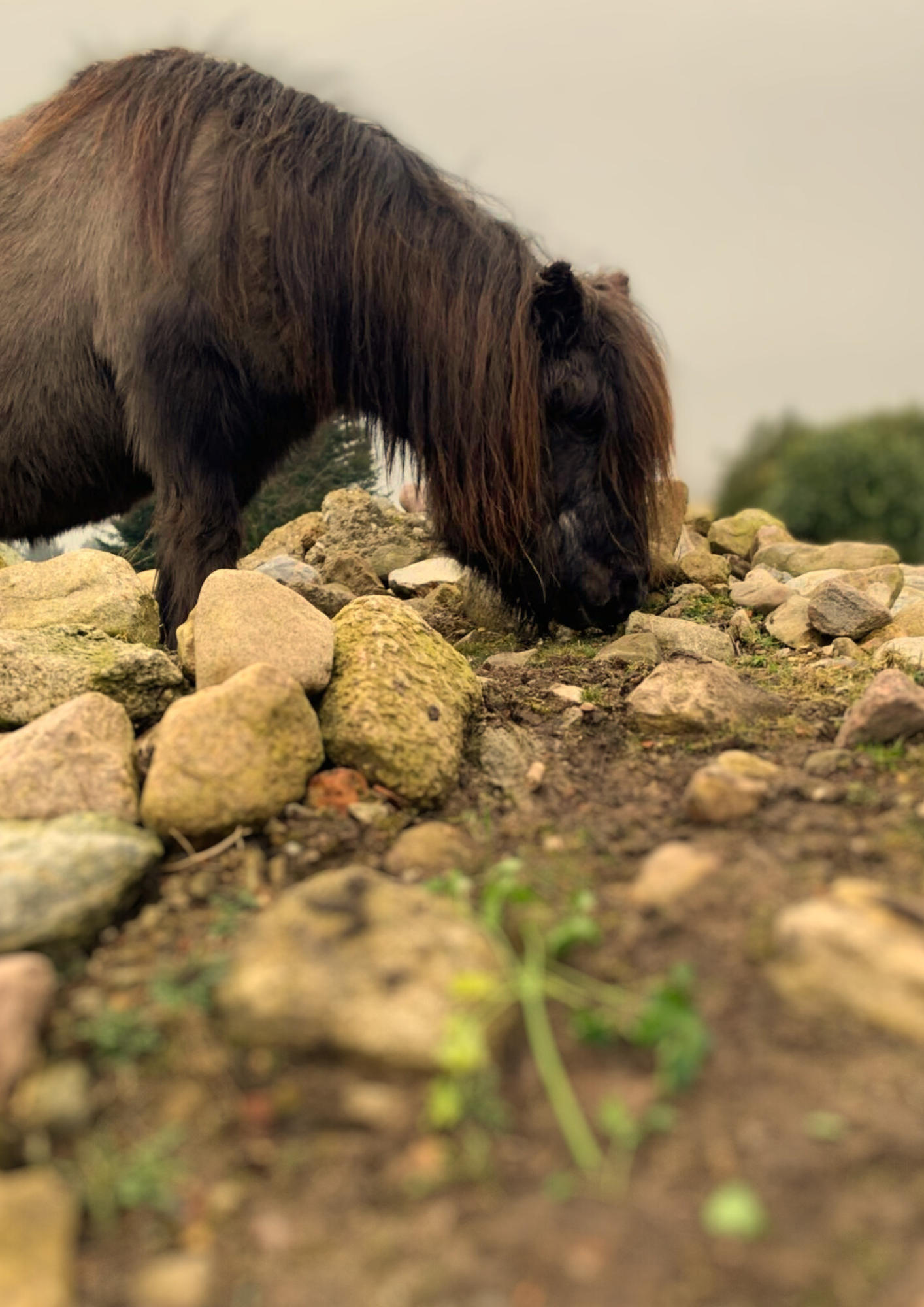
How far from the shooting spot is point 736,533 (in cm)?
620

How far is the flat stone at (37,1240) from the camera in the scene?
43.6 inches

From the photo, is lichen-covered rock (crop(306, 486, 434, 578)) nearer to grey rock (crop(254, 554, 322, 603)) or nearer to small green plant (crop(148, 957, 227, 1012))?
grey rock (crop(254, 554, 322, 603))

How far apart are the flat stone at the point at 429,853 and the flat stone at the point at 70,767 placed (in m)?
0.52

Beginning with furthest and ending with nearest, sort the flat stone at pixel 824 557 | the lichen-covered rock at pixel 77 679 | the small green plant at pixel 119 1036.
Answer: the flat stone at pixel 824 557 → the lichen-covered rock at pixel 77 679 → the small green plant at pixel 119 1036

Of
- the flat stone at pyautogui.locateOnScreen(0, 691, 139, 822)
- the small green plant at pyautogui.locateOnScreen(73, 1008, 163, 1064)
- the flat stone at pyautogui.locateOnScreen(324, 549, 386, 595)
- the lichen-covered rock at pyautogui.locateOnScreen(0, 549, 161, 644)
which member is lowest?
the flat stone at pyautogui.locateOnScreen(324, 549, 386, 595)

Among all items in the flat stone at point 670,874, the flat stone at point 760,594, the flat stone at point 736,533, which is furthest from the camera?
the flat stone at point 736,533

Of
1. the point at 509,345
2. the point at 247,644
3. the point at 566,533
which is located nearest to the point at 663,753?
the point at 247,644

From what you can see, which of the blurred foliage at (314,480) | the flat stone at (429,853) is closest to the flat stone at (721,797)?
the flat stone at (429,853)

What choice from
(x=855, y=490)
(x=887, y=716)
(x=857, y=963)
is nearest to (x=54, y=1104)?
(x=857, y=963)

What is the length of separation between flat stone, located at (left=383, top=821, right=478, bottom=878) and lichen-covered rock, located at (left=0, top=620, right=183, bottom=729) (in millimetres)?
891

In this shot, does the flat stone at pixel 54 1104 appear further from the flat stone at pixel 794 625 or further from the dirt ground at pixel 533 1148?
the flat stone at pixel 794 625

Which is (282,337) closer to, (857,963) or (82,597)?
(82,597)

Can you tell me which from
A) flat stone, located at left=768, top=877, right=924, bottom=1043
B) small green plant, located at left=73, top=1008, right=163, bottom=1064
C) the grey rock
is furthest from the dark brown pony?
flat stone, located at left=768, top=877, right=924, bottom=1043

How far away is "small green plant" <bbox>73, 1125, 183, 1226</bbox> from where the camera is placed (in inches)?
47.9
